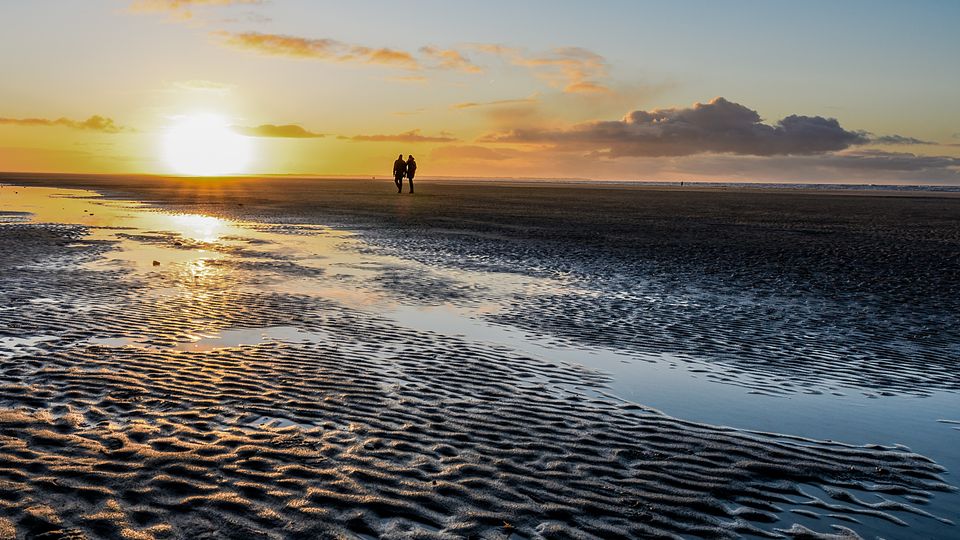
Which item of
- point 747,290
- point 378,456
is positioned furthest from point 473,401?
point 747,290

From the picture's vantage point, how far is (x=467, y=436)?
7.44 meters

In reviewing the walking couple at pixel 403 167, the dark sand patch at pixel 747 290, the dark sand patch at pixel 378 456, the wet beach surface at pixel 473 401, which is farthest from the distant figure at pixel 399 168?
the dark sand patch at pixel 378 456

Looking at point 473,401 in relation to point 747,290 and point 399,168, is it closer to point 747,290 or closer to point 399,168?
point 747,290

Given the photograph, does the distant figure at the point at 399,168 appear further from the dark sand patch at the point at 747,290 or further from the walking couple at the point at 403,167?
the dark sand patch at the point at 747,290

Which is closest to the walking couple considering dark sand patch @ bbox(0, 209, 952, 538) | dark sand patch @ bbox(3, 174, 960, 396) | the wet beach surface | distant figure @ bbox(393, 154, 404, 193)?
distant figure @ bbox(393, 154, 404, 193)

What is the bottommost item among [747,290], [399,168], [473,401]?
[473,401]

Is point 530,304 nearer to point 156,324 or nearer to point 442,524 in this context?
point 156,324

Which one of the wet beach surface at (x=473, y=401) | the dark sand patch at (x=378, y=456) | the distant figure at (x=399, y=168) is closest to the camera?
the dark sand patch at (x=378, y=456)

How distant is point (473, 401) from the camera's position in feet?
28.4

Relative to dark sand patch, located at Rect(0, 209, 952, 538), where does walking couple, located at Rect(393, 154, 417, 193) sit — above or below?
above

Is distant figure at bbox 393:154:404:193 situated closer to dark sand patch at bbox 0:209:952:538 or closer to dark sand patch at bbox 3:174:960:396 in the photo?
dark sand patch at bbox 3:174:960:396

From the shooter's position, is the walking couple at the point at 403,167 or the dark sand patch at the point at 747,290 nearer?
the dark sand patch at the point at 747,290

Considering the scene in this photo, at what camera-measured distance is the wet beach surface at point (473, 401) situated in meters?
5.78

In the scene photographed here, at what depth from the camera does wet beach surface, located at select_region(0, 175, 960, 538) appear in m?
5.78
